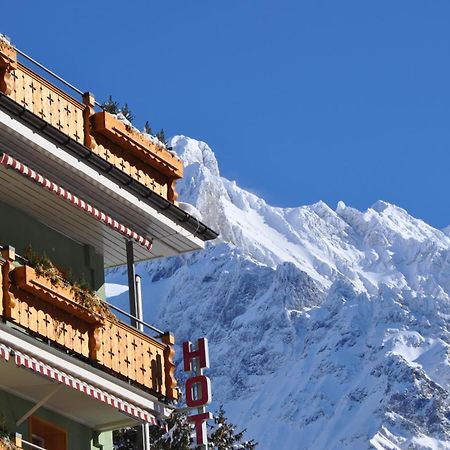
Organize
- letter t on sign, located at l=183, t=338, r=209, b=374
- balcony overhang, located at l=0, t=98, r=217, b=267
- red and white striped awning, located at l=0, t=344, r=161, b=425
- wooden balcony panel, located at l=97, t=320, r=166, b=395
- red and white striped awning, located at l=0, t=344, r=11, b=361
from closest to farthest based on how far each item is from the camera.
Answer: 1. red and white striped awning, located at l=0, t=344, r=11, b=361
2. red and white striped awning, located at l=0, t=344, r=161, b=425
3. balcony overhang, located at l=0, t=98, r=217, b=267
4. wooden balcony panel, located at l=97, t=320, r=166, b=395
5. letter t on sign, located at l=183, t=338, r=209, b=374

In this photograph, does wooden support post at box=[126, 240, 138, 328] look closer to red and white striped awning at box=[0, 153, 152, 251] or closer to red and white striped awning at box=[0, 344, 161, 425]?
red and white striped awning at box=[0, 153, 152, 251]

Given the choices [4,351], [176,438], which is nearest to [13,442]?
[4,351]

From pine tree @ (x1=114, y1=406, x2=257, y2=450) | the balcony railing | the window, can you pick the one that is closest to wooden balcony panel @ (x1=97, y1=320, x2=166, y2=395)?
the window

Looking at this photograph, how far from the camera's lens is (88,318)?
22953mm

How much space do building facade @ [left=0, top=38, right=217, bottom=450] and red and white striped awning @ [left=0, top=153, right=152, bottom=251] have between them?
3 cm

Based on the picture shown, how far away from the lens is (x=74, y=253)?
2573 cm

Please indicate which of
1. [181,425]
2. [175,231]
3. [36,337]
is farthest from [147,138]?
[181,425]

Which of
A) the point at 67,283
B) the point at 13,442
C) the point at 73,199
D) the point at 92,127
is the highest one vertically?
the point at 92,127

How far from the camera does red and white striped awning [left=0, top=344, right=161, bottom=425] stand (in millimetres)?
21062

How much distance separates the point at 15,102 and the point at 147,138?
436 cm

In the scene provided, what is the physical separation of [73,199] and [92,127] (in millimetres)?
1636

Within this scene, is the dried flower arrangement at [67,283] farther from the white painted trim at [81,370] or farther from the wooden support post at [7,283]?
the white painted trim at [81,370]

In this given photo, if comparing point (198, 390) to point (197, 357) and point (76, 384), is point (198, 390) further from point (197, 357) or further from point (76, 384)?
point (76, 384)

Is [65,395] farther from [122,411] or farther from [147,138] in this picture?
[147,138]
